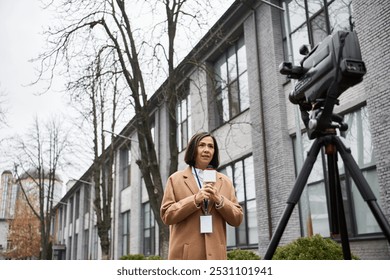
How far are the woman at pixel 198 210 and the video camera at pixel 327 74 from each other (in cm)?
49

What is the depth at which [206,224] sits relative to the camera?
1898mm

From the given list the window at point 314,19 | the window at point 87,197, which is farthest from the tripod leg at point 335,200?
the window at point 87,197

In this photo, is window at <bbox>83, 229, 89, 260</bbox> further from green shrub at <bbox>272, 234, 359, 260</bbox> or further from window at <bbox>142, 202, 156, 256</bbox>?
green shrub at <bbox>272, 234, 359, 260</bbox>

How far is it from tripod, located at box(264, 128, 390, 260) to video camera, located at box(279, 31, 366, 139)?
73 millimetres

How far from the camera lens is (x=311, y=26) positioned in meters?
7.32

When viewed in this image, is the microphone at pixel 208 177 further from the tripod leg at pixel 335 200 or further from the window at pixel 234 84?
the window at pixel 234 84

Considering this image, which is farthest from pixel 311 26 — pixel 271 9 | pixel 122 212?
pixel 122 212

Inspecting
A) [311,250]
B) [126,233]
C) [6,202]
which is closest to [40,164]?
[6,202]

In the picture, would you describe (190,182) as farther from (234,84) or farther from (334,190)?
(234,84)

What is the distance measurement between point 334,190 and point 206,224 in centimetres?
61

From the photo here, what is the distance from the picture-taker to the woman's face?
204cm

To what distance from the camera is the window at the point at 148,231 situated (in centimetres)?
1357

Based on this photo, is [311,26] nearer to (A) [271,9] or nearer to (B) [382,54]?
(A) [271,9]
